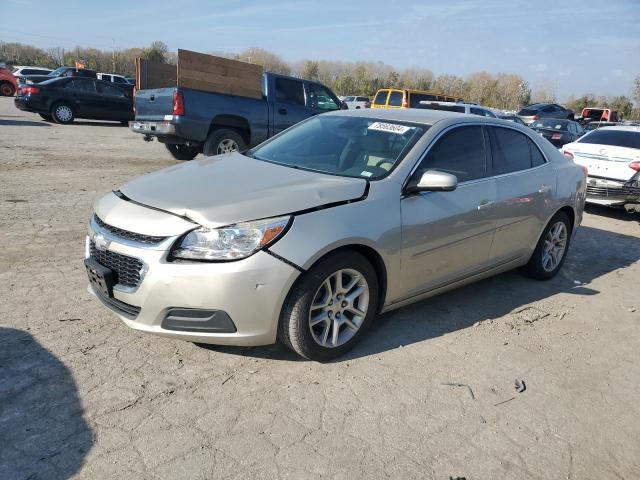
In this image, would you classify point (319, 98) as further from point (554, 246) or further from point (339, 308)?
point (339, 308)

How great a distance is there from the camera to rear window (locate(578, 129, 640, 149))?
9.19 meters

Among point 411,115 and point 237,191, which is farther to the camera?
point 411,115

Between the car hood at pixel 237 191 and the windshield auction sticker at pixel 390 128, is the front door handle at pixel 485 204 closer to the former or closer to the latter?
the windshield auction sticker at pixel 390 128

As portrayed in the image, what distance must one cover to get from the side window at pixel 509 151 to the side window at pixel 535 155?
5 cm

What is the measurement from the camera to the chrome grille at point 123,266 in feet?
9.98

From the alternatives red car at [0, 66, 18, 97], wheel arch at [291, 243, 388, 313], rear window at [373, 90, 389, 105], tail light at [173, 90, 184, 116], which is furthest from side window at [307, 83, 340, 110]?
red car at [0, 66, 18, 97]

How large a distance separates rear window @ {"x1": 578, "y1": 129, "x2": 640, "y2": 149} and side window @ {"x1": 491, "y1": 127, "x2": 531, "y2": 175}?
544cm

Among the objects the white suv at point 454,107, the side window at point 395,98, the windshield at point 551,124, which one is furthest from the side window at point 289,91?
the windshield at point 551,124

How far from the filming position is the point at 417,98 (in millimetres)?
19766

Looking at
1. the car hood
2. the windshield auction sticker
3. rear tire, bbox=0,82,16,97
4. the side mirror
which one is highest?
rear tire, bbox=0,82,16,97

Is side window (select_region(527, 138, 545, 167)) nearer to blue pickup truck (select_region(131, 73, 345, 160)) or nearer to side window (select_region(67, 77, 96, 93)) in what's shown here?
blue pickup truck (select_region(131, 73, 345, 160))

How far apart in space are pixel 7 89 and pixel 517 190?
33.1 meters

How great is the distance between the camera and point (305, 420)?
9.29ft

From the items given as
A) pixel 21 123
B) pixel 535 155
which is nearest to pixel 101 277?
pixel 535 155
